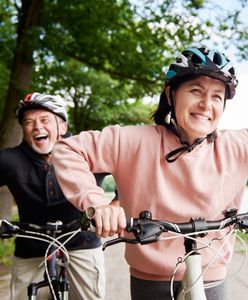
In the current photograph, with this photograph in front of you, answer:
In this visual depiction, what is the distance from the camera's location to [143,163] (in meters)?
2.12

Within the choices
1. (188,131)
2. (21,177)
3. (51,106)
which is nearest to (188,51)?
(188,131)

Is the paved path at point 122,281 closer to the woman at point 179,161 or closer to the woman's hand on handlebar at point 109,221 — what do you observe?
the woman at point 179,161

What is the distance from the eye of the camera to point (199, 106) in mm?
2098

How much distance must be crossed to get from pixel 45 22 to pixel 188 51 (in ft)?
21.0

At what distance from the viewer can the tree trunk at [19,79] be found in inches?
307

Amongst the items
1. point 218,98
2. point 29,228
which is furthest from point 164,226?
point 29,228

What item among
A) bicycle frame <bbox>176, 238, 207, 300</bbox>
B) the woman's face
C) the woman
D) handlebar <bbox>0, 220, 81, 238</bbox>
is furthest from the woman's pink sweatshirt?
handlebar <bbox>0, 220, 81, 238</bbox>

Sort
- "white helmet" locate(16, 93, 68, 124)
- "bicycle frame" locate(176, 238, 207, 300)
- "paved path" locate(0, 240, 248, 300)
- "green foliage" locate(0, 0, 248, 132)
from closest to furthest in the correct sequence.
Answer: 1. "bicycle frame" locate(176, 238, 207, 300)
2. "white helmet" locate(16, 93, 68, 124)
3. "paved path" locate(0, 240, 248, 300)
4. "green foliage" locate(0, 0, 248, 132)

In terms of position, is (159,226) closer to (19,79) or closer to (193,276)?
(193,276)

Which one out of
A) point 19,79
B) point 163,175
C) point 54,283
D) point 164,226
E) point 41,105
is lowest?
point 54,283

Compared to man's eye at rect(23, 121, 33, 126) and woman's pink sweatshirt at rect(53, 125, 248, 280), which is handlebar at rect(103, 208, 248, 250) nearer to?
woman's pink sweatshirt at rect(53, 125, 248, 280)

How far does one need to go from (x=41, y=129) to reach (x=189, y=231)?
1.76 meters

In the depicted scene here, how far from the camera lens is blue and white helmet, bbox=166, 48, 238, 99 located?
2.12m

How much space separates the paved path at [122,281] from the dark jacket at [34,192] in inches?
85.9
